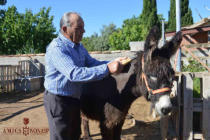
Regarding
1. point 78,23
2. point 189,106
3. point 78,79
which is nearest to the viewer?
point 78,79

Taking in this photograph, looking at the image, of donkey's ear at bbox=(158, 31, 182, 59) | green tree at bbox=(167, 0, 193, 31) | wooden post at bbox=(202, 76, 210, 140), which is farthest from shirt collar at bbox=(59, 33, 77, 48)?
green tree at bbox=(167, 0, 193, 31)

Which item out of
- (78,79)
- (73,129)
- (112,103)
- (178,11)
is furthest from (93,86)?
(178,11)

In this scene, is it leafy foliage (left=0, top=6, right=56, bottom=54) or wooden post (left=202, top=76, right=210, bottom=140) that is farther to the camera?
leafy foliage (left=0, top=6, right=56, bottom=54)

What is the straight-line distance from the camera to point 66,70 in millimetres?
1596

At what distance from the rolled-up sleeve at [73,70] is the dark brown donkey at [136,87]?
0.62m

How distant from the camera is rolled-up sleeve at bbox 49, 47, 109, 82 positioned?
5.16ft

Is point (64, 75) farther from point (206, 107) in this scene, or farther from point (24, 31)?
point (24, 31)

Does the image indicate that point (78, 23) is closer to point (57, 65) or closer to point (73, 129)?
point (57, 65)

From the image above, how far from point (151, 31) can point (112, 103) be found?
3.55 feet

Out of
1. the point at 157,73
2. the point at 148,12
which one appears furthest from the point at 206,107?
the point at 148,12

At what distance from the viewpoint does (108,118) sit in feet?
7.47

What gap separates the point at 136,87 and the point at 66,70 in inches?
41.6

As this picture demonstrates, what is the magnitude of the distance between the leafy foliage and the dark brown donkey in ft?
67.0

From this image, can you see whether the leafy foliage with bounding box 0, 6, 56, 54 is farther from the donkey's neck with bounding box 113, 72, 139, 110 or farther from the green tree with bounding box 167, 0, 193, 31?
the donkey's neck with bounding box 113, 72, 139, 110
